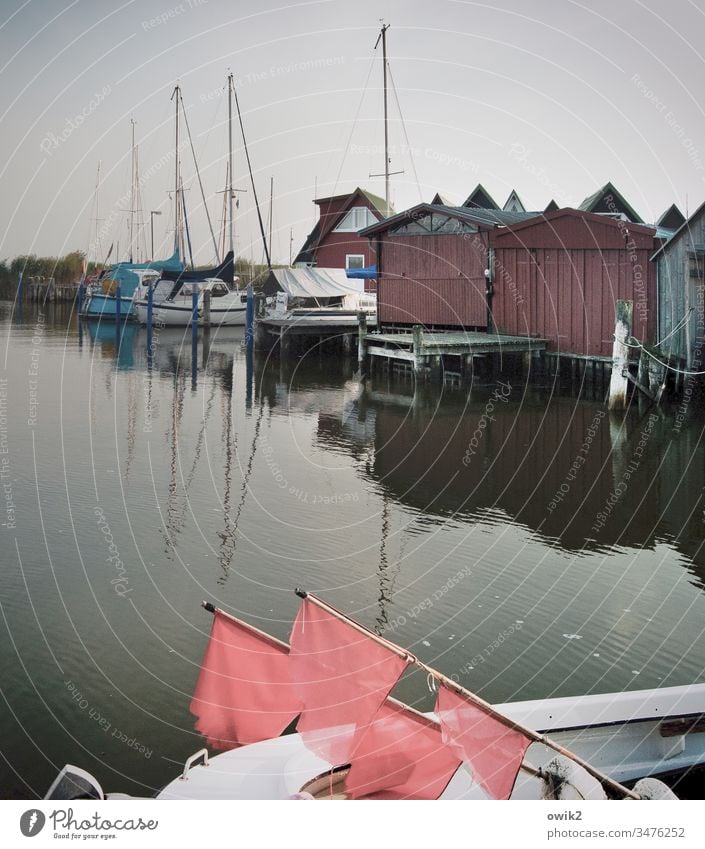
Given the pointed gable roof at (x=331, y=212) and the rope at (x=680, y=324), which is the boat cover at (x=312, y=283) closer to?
the pointed gable roof at (x=331, y=212)

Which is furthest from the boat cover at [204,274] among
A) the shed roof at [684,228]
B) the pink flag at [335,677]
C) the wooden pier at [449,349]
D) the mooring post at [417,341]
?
the pink flag at [335,677]

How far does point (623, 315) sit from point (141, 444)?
7.16m

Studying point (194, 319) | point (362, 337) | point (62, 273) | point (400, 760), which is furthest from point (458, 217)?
point (62, 273)

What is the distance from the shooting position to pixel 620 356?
15.1m

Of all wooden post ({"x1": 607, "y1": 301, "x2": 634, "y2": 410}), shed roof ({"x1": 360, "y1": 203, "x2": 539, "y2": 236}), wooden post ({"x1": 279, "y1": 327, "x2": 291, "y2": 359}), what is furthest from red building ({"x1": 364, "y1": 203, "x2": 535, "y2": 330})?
wooden post ({"x1": 607, "y1": 301, "x2": 634, "y2": 410})

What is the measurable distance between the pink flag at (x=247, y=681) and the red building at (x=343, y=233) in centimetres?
2336

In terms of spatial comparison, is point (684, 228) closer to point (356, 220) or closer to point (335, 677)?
point (335, 677)

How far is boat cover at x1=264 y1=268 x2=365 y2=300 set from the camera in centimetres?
2714

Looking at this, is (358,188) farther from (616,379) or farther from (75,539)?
(75,539)

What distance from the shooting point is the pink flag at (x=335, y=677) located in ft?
13.0

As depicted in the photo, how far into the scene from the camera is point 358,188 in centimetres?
2755

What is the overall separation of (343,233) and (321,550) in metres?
22.7

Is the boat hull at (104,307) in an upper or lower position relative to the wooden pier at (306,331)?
upper
